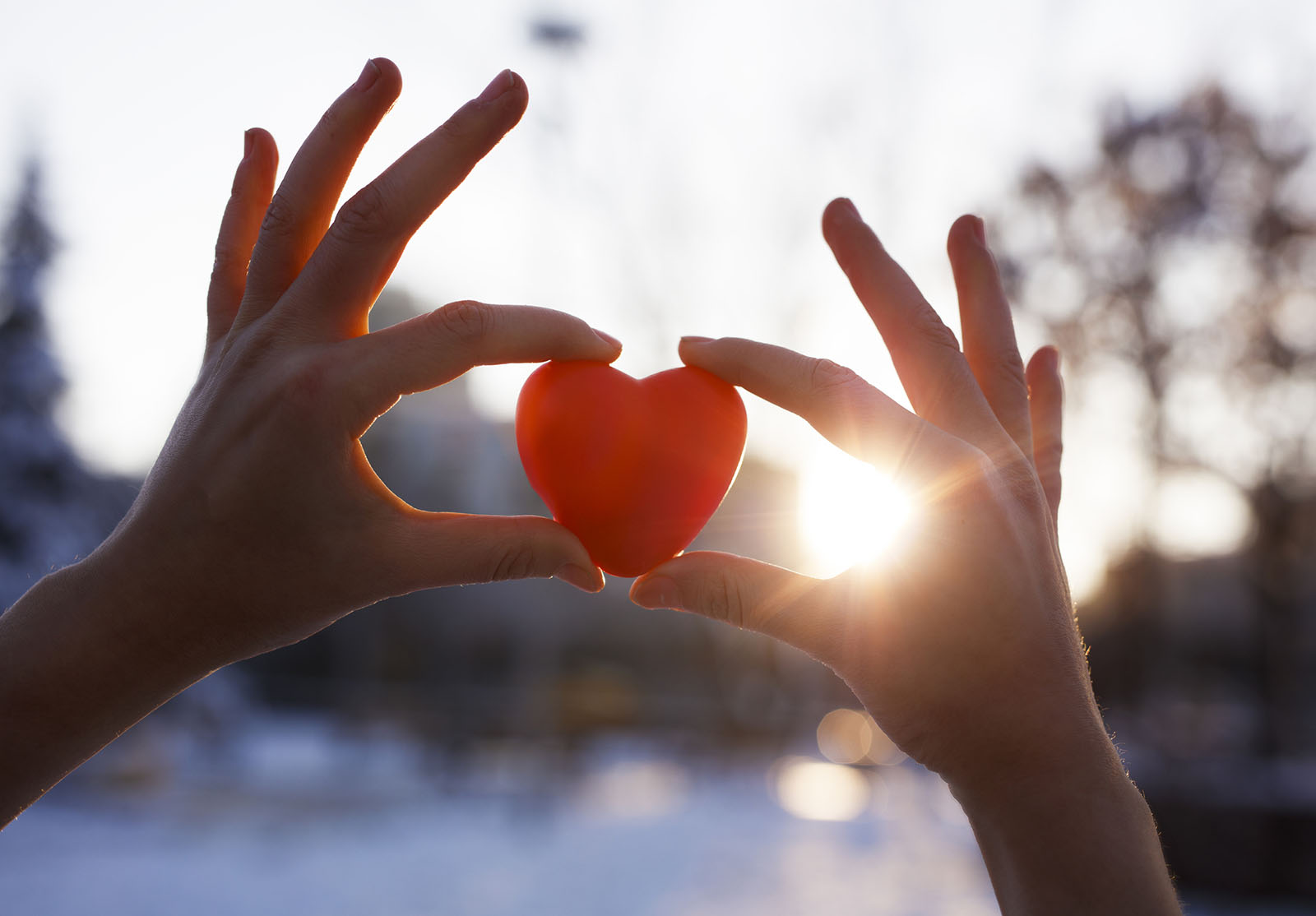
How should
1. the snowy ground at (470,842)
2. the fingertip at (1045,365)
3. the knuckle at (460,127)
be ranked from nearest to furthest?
1. the knuckle at (460,127)
2. the fingertip at (1045,365)
3. the snowy ground at (470,842)

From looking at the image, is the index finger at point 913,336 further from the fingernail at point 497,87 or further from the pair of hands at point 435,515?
the fingernail at point 497,87

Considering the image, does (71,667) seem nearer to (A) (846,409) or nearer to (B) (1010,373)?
(A) (846,409)

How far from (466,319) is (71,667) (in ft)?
2.41

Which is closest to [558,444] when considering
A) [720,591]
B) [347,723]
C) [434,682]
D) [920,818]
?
[720,591]

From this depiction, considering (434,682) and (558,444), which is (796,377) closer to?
(558,444)

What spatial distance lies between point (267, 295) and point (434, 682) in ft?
78.9

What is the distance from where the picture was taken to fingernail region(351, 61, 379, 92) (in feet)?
4.66

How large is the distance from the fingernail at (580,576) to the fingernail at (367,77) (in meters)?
0.82

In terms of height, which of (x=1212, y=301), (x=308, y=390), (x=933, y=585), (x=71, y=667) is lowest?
(x=71, y=667)

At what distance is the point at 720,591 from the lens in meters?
1.54

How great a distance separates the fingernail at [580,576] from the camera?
152cm

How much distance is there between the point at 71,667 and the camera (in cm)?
127

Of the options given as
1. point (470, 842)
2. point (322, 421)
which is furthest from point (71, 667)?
point (470, 842)

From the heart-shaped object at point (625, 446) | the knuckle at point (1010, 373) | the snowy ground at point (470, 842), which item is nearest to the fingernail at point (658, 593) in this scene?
the heart-shaped object at point (625, 446)
